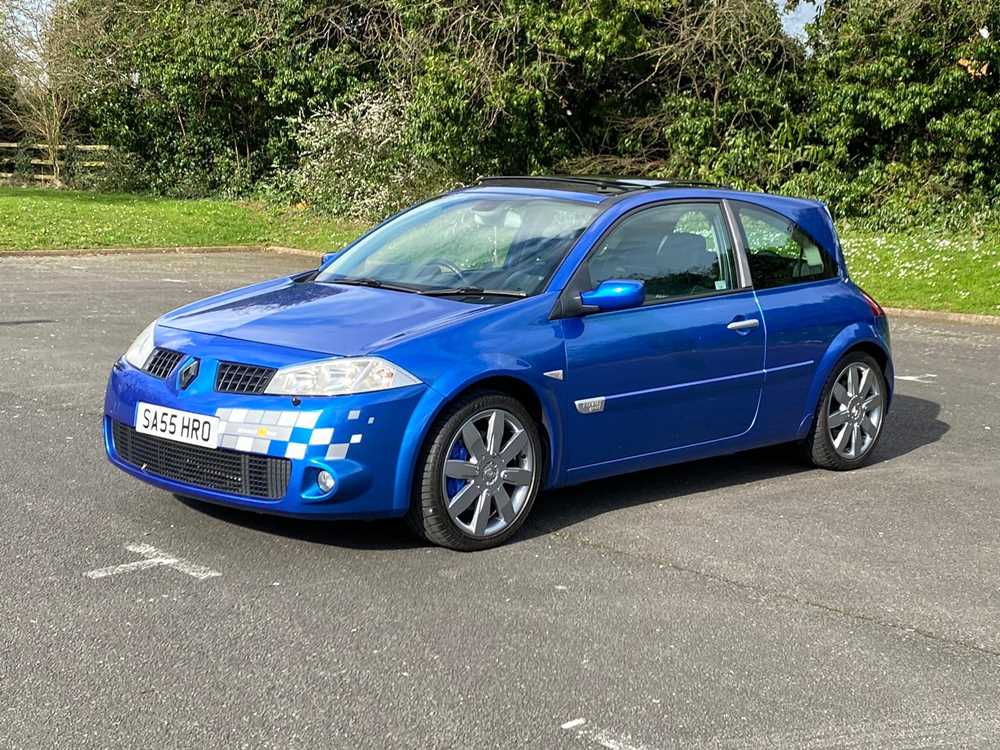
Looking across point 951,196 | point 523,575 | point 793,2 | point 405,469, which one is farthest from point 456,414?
point 793,2

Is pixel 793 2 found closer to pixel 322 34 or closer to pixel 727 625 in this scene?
pixel 322 34

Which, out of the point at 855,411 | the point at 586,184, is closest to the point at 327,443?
the point at 586,184

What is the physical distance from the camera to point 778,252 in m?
7.80

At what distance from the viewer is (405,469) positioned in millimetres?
5738

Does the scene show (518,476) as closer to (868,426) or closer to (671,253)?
(671,253)

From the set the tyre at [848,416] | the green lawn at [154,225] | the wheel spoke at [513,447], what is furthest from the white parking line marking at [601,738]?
the green lawn at [154,225]

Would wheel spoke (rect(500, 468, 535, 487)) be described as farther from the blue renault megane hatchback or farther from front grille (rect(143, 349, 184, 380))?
front grille (rect(143, 349, 184, 380))

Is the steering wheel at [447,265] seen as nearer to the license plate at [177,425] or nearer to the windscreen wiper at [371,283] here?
the windscreen wiper at [371,283]

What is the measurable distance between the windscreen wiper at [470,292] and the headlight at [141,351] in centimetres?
125

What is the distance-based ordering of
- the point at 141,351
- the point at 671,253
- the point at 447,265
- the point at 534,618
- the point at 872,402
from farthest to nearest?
1. the point at 872,402
2. the point at 671,253
3. the point at 447,265
4. the point at 141,351
5. the point at 534,618

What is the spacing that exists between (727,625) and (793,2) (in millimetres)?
Answer: 21331

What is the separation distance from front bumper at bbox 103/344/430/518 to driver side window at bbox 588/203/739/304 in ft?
4.84

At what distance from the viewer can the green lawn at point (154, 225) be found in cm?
2423

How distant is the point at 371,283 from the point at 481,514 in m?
1.47
